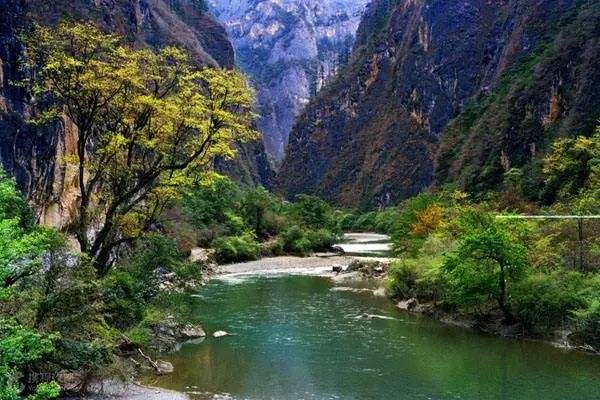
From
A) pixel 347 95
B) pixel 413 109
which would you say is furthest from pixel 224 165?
pixel 347 95

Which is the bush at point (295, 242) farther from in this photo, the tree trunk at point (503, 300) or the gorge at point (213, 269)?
the tree trunk at point (503, 300)

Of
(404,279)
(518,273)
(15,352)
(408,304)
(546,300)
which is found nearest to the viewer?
(15,352)

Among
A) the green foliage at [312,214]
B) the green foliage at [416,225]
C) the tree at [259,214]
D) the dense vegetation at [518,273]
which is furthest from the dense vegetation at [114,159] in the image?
the green foliage at [312,214]

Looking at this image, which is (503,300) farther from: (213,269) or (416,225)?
(213,269)

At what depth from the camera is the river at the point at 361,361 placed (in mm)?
21500

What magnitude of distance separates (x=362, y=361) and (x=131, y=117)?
13162mm

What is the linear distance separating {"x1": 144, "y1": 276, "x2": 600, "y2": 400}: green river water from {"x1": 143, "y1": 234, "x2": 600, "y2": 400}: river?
0.13 feet

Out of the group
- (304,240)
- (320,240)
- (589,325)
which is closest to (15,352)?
(589,325)

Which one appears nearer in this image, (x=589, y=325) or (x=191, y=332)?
(x=589, y=325)

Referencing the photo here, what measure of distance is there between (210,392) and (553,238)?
71.8 feet

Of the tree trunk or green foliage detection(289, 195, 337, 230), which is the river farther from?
green foliage detection(289, 195, 337, 230)

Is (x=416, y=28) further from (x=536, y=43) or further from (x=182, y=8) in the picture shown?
(x=182, y=8)

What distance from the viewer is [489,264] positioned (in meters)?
30.9

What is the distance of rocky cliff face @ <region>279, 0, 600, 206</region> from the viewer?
7806cm
